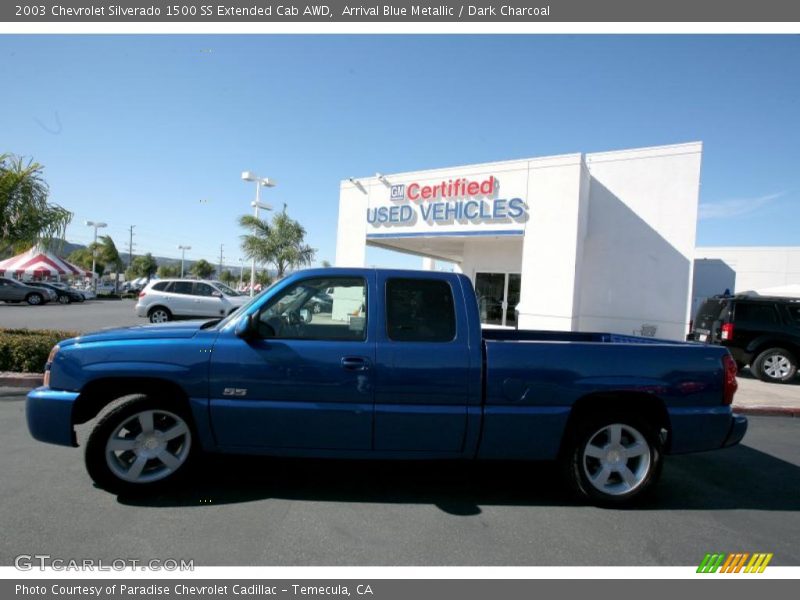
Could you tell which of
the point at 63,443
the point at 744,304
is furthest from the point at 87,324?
the point at 744,304

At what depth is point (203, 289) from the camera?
17.5 metres

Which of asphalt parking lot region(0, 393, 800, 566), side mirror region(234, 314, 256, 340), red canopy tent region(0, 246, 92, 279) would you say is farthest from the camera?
red canopy tent region(0, 246, 92, 279)

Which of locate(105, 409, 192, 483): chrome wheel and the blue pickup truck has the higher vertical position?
the blue pickup truck

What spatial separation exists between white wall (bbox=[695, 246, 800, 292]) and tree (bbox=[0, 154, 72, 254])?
3248 centimetres

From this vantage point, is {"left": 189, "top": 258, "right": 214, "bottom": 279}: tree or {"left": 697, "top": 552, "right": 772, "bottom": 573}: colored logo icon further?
{"left": 189, "top": 258, "right": 214, "bottom": 279}: tree

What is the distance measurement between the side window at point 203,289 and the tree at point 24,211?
26.9 ft

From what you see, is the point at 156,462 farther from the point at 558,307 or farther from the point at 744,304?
the point at 744,304

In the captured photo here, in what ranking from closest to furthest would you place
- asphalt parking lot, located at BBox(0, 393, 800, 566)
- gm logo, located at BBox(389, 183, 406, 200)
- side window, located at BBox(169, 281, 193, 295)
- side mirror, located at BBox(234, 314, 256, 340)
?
asphalt parking lot, located at BBox(0, 393, 800, 566) → side mirror, located at BBox(234, 314, 256, 340) → gm logo, located at BBox(389, 183, 406, 200) → side window, located at BBox(169, 281, 193, 295)

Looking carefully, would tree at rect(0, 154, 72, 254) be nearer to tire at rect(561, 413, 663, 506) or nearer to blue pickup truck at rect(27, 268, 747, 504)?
blue pickup truck at rect(27, 268, 747, 504)

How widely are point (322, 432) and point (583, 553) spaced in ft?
6.43

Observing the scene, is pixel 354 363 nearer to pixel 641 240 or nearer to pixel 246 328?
pixel 246 328

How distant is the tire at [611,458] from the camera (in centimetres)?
362

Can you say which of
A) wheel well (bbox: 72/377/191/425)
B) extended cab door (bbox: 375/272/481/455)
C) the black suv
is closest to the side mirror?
wheel well (bbox: 72/377/191/425)

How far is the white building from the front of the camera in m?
12.3
